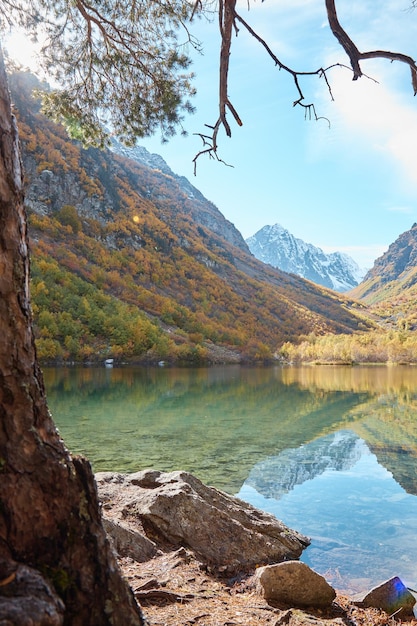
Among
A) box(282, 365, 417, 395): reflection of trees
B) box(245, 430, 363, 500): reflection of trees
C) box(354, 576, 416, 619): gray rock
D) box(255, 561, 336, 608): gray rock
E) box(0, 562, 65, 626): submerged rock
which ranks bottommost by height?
box(282, 365, 417, 395): reflection of trees

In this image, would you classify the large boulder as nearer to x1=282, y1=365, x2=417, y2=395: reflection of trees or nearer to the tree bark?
the tree bark

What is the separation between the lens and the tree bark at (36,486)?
1.81 metres

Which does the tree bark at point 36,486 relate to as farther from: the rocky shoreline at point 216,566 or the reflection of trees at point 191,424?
the reflection of trees at point 191,424

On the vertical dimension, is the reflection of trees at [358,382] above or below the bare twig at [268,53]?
below

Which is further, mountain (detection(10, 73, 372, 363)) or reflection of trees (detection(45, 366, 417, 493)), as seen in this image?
mountain (detection(10, 73, 372, 363))

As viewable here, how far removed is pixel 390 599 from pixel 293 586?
103 centimetres

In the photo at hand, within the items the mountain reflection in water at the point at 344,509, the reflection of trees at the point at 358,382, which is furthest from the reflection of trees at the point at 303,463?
the reflection of trees at the point at 358,382

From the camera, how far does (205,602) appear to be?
3.56 meters

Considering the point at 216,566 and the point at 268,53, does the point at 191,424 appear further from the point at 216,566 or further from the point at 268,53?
the point at 268,53

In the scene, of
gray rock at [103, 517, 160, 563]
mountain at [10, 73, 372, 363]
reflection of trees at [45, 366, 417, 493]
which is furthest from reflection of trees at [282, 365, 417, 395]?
gray rock at [103, 517, 160, 563]

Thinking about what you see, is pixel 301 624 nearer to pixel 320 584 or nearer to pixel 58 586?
pixel 320 584

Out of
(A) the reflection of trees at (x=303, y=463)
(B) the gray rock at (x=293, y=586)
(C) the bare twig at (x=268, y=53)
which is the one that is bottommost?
(A) the reflection of trees at (x=303, y=463)

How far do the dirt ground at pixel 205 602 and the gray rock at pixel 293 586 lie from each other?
0.26 ft

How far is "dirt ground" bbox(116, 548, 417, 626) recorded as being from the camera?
3.22 metres
